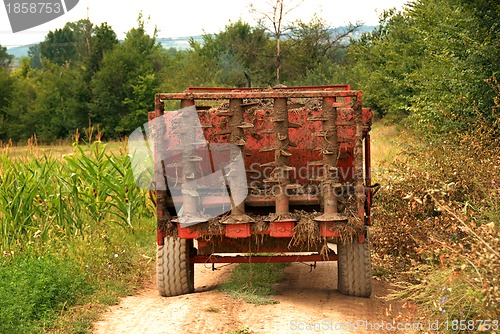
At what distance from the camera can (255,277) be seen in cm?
779

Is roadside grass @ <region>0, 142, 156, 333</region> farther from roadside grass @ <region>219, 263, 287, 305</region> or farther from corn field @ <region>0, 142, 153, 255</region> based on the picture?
roadside grass @ <region>219, 263, 287, 305</region>

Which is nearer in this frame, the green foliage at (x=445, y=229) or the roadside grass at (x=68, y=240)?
the green foliage at (x=445, y=229)

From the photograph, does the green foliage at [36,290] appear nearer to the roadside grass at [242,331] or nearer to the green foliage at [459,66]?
the roadside grass at [242,331]

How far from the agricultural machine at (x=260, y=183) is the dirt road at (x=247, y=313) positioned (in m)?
0.27

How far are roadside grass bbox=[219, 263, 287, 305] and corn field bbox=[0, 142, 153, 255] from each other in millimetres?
2005

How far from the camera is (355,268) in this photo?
685 cm

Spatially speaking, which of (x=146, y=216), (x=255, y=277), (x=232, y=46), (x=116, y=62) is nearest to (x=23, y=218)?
(x=146, y=216)

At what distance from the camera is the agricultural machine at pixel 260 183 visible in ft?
20.4

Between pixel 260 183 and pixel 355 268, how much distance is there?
45.4 inches

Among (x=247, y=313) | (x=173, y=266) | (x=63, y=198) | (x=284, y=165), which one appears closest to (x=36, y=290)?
(x=173, y=266)

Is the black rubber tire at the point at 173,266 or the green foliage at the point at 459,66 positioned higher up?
the green foliage at the point at 459,66

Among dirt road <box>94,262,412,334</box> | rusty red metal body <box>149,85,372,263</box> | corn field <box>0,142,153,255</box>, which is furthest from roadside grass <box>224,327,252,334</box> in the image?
corn field <box>0,142,153,255</box>

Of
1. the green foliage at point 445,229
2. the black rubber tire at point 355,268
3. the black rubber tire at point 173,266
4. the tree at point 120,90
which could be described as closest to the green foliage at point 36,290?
the black rubber tire at point 173,266

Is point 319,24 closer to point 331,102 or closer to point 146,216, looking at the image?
point 146,216
